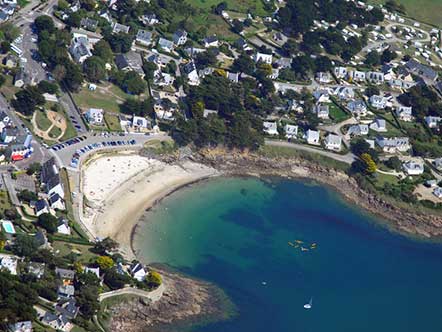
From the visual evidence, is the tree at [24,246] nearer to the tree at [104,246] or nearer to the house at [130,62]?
the tree at [104,246]

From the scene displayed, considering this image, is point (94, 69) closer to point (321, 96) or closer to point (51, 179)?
point (51, 179)

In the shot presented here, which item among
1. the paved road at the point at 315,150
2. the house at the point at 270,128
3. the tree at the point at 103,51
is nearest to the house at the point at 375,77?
the paved road at the point at 315,150

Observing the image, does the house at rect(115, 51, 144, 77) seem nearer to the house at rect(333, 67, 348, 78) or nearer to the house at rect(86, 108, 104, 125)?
the house at rect(86, 108, 104, 125)

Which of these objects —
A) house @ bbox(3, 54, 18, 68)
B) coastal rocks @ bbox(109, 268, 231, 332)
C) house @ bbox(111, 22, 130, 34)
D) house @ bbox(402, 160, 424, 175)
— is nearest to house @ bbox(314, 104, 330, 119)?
house @ bbox(402, 160, 424, 175)

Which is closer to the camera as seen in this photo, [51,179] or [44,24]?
[51,179]

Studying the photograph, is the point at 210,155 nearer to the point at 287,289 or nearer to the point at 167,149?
the point at 167,149

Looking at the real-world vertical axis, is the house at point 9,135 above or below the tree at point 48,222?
above

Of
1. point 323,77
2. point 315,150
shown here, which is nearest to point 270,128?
point 315,150
